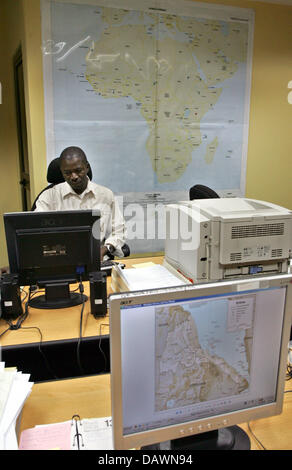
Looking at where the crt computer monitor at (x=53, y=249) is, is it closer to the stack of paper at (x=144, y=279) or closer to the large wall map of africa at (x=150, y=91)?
the stack of paper at (x=144, y=279)

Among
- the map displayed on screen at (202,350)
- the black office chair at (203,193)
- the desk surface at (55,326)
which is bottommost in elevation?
the desk surface at (55,326)

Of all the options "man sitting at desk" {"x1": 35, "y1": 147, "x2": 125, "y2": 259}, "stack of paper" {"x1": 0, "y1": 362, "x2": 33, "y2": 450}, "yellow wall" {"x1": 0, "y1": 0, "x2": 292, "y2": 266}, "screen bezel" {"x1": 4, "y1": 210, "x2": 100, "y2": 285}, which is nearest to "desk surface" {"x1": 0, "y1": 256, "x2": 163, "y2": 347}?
"screen bezel" {"x1": 4, "y1": 210, "x2": 100, "y2": 285}

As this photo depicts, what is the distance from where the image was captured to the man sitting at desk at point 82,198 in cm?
255

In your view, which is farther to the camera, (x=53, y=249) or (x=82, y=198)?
(x=82, y=198)

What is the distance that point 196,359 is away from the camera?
86 centimetres

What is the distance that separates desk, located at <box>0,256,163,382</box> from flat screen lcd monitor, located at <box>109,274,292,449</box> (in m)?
0.48

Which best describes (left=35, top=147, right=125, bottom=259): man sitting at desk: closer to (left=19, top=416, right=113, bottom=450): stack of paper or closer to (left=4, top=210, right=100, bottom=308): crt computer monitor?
(left=4, top=210, right=100, bottom=308): crt computer monitor

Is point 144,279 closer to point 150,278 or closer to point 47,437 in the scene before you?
point 150,278

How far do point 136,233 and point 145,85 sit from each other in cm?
131

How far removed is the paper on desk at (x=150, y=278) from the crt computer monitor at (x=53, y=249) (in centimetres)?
20

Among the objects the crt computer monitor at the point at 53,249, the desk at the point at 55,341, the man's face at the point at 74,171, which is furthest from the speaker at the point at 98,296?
the man's face at the point at 74,171

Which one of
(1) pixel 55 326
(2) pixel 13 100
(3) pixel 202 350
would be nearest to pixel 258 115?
(2) pixel 13 100

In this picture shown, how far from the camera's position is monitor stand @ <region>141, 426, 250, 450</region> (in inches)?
36.2

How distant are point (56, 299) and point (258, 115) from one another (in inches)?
110
